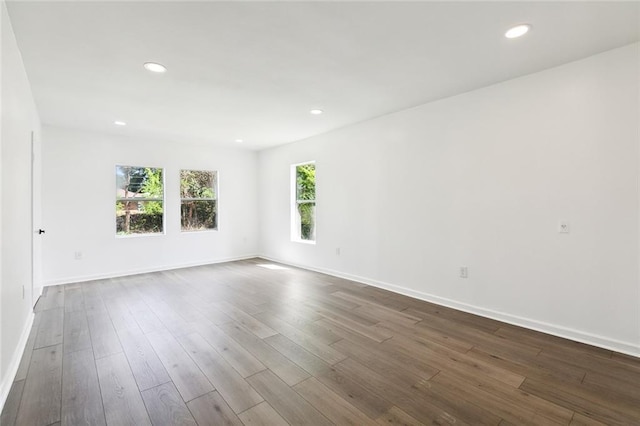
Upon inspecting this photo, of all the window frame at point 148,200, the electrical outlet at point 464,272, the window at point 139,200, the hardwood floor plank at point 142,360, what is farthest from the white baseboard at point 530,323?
the window at point 139,200

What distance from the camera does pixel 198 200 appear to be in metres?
6.06

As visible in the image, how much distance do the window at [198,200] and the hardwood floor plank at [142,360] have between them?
331 cm

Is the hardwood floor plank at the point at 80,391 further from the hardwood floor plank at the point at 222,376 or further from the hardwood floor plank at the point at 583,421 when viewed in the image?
the hardwood floor plank at the point at 583,421

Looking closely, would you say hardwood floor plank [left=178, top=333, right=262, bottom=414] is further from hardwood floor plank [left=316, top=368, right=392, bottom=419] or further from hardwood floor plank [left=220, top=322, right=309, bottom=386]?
hardwood floor plank [left=316, top=368, right=392, bottom=419]

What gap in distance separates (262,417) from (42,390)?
4.93 ft

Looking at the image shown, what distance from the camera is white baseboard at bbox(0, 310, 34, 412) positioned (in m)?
1.83

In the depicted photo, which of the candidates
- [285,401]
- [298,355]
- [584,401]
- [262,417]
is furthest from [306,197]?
[584,401]

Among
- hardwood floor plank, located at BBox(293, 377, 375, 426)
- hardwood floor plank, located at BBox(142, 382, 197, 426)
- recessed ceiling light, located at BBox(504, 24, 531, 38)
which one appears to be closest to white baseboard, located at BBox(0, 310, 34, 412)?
hardwood floor plank, located at BBox(142, 382, 197, 426)

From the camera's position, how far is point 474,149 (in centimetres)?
328

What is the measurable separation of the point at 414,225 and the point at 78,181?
5.11 meters

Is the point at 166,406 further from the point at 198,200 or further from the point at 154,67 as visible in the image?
the point at 198,200

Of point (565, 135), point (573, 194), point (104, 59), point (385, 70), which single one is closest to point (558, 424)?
point (573, 194)

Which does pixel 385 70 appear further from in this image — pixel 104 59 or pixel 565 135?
pixel 104 59

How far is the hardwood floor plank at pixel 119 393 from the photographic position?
1689 millimetres
